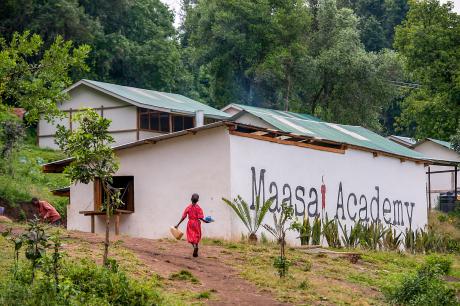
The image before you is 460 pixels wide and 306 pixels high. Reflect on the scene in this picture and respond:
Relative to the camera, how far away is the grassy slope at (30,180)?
101 feet

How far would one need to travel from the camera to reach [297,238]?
23.2 meters

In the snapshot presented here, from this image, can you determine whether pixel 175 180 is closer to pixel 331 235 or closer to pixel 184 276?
pixel 331 235

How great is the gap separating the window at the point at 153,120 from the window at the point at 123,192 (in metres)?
16.2

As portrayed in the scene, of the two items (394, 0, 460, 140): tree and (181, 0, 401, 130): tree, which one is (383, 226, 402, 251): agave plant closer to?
(394, 0, 460, 140): tree

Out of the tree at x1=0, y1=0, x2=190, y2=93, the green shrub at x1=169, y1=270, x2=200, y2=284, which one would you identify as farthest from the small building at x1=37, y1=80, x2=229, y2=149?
the green shrub at x1=169, y1=270, x2=200, y2=284

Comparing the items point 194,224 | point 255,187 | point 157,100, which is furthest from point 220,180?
point 157,100

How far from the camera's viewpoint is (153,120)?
41125 mm

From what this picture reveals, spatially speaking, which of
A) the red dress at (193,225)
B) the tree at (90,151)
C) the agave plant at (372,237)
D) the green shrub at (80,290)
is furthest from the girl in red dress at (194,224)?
the agave plant at (372,237)

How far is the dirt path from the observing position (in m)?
14.4

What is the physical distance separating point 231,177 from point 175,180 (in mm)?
1651

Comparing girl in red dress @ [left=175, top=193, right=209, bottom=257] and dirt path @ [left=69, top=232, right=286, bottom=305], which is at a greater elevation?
girl in red dress @ [left=175, top=193, right=209, bottom=257]

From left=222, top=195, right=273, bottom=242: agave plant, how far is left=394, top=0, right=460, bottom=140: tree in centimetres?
1867

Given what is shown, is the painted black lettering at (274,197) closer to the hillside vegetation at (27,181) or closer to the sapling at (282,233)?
the sapling at (282,233)

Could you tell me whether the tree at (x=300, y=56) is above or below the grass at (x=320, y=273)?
above
